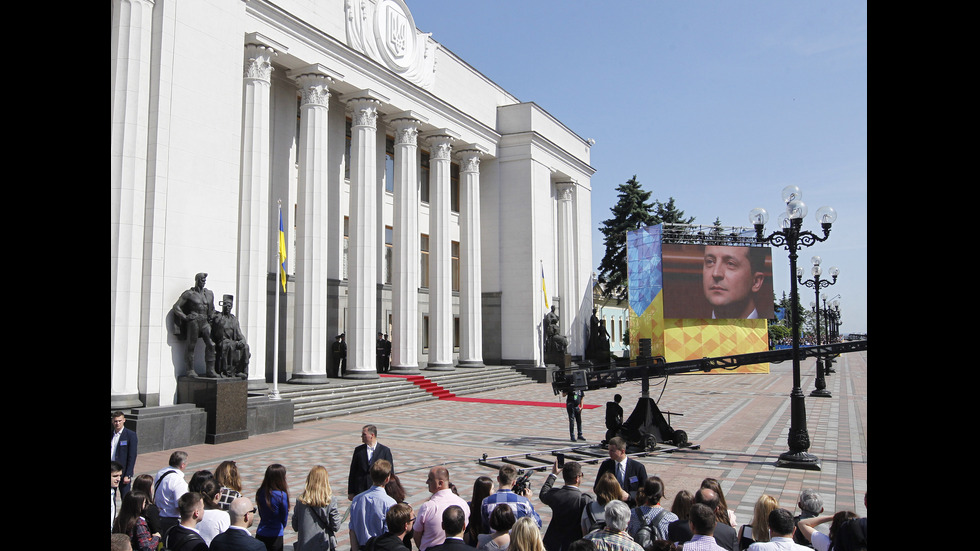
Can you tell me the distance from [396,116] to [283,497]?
23.3 meters

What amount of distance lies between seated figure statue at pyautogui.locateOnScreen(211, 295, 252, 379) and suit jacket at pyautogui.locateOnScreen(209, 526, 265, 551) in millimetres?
12194

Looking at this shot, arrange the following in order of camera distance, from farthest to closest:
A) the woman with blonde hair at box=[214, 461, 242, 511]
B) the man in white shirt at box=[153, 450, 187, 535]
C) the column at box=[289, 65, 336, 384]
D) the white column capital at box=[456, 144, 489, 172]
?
the white column capital at box=[456, 144, 489, 172], the column at box=[289, 65, 336, 384], the man in white shirt at box=[153, 450, 187, 535], the woman with blonde hair at box=[214, 461, 242, 511]

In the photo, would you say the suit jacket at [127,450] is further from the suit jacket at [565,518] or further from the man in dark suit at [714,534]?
the man in dark suit at [714,534]

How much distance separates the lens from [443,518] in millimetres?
4566

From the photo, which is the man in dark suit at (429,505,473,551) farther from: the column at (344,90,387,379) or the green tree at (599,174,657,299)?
the green tree at (599,174,657,299)

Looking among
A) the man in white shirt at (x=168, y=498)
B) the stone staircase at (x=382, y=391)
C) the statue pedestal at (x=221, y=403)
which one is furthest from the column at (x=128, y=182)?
the man in white shirt at (x=168, y=498)

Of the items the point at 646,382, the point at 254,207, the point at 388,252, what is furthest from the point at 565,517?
the point at 388,252

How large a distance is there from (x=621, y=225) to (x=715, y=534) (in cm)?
5015

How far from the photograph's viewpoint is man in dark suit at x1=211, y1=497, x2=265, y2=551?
14.5ft

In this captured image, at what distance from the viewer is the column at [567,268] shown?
125ft

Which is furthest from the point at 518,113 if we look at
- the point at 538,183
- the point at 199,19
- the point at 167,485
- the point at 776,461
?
the point at 167,485

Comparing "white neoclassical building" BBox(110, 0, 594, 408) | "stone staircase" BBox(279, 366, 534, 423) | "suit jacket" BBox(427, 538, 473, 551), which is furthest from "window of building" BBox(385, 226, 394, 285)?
"suit jacket" BBox(427, 538, 473, 551)

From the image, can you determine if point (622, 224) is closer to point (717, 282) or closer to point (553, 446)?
point (717, 282)
